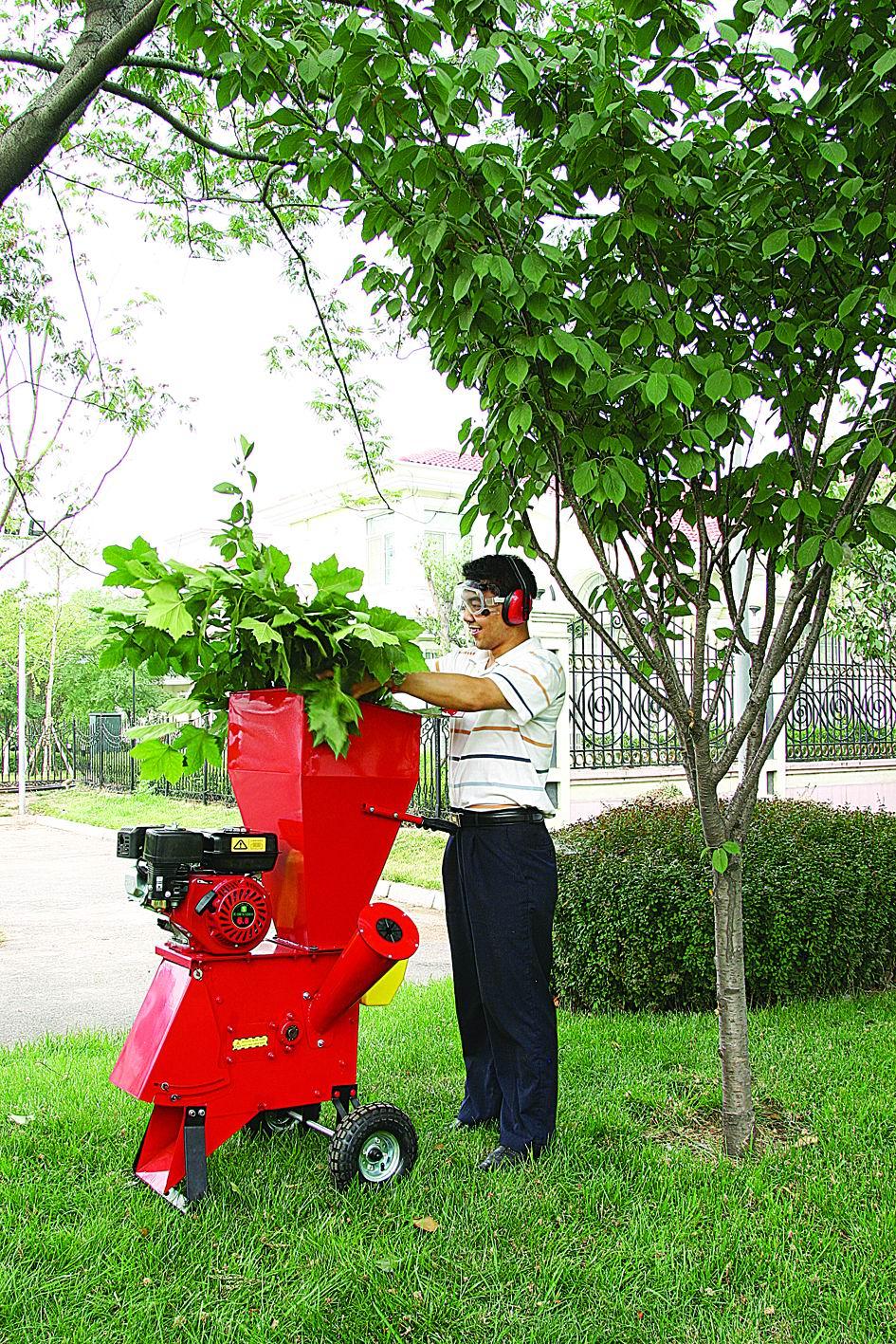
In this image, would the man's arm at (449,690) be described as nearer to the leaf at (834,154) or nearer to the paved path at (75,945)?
the leaf at (834,154)

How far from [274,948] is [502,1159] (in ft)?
3.47

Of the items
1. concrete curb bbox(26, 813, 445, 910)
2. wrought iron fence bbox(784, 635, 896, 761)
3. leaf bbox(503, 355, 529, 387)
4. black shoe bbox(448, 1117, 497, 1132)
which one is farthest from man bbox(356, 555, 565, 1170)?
wrought iron fence bbox(784, 635, 896, 761)

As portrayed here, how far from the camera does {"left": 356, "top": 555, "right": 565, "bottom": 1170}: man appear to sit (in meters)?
3.94

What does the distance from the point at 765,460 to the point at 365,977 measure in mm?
2150

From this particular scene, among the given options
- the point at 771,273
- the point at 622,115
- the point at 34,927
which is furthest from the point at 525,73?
the point at 34,927

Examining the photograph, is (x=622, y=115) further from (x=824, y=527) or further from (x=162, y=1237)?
(x=162, y=1237)

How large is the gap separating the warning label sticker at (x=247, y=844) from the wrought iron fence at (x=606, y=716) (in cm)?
681

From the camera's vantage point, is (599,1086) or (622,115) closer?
(622,115)

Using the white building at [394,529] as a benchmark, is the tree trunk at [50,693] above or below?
below

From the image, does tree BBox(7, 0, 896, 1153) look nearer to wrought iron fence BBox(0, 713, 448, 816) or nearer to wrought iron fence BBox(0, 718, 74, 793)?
wrought iron fence BBox(0, 713, 448, 816)

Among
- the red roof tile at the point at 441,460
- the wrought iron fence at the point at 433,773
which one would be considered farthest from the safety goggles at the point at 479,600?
the red roof tile at the point at 441,460

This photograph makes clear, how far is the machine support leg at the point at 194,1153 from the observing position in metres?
3.40

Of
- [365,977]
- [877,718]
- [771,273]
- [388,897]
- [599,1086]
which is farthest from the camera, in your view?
[877,718]

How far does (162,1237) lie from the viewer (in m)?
3.28
